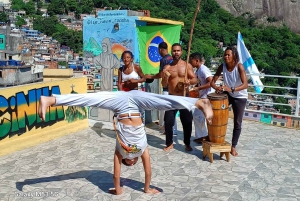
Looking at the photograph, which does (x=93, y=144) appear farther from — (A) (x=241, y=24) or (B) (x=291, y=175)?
(A) (x=241, y=24)

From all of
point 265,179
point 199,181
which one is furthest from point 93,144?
point 265,179

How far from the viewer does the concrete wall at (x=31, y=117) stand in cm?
558

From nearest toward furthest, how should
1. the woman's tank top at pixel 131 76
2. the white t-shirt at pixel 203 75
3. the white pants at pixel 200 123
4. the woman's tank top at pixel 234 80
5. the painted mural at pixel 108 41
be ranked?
the woman's tank top at pixel 131 76, the woman's tank top at pixel 234 80, the white t-shirt at pixel 203 75, the white pants at pixel 200 123, the painted mural at pixel 108 41

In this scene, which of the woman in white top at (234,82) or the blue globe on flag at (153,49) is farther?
the blue globe on flag at (153,49)

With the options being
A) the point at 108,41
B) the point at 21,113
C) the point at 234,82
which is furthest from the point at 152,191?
the point at 108,41

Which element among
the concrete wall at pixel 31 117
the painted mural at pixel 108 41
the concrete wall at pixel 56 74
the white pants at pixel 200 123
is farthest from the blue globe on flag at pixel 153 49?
the concrete wall at pixel 56 74

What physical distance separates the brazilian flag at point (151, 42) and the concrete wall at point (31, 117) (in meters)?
1.41

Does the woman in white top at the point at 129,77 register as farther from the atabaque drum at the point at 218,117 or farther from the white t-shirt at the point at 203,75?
the white t-shirt at the point at 203,75

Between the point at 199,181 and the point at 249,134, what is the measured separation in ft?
9.56

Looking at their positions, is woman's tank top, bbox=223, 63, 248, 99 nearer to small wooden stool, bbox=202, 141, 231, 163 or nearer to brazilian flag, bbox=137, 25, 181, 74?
small wooden stool, bbox=202, 141, 231, 163

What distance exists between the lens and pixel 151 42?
23.7 feet

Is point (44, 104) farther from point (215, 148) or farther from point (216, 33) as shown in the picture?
point (216, 33)

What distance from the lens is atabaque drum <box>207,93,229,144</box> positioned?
500 centimetres

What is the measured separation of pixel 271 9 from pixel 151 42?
8121 cm
